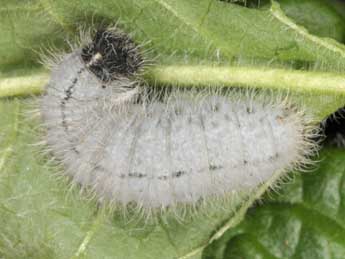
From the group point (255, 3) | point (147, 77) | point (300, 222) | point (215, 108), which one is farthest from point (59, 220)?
point (255, 3)

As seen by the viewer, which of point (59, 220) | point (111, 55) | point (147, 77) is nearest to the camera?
point (111, 55)

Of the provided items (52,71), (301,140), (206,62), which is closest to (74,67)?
(52,71)

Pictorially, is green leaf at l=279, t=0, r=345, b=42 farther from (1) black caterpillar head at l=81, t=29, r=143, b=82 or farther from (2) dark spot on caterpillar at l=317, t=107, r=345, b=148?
(1) black caterpillar head at l=81, t=29, r=143, b=82

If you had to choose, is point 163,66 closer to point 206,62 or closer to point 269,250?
point 206,62

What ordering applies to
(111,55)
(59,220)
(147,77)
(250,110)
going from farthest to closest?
(59,220) < (147,77) < (250,110) < (111,55)

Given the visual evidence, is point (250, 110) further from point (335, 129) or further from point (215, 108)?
point (335, 129)

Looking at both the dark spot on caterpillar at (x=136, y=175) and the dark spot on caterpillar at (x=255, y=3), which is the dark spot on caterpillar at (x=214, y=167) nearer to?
the dark spot on caterpillar at (x=136, y=175)
